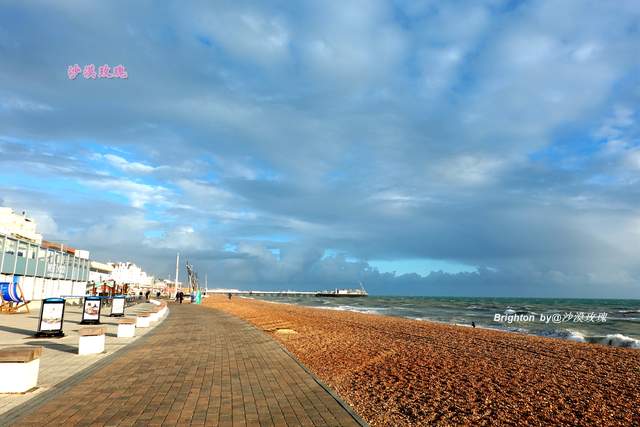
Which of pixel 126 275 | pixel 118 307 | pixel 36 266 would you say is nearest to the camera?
pixel 118 307

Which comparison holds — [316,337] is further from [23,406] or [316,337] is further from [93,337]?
[23,406]

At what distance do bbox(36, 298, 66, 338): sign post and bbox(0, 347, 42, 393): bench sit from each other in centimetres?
721

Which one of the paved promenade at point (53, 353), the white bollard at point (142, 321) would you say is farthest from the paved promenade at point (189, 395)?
the white bollard at point (142, 321)

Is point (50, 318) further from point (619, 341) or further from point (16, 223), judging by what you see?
point (16, 223)

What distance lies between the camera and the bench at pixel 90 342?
34.4ft

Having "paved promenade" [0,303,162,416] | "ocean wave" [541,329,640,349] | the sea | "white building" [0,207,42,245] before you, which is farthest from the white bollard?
"white building" [0,207,42,245]

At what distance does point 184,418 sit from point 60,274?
3930 cm

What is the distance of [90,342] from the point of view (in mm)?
10594

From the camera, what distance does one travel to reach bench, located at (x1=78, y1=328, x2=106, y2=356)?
→ 10.5 m

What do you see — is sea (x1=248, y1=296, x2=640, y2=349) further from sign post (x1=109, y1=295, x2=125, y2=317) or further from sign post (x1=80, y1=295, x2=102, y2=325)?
sign post (x1=80, y1=295, x2=102, y2=325)

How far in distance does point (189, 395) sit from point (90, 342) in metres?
5.37

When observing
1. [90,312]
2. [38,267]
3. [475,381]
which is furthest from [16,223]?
[475,381]

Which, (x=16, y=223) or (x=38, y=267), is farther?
(x=16, y=223)

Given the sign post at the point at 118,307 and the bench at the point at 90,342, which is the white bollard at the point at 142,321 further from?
the bench at the point at 90,342
